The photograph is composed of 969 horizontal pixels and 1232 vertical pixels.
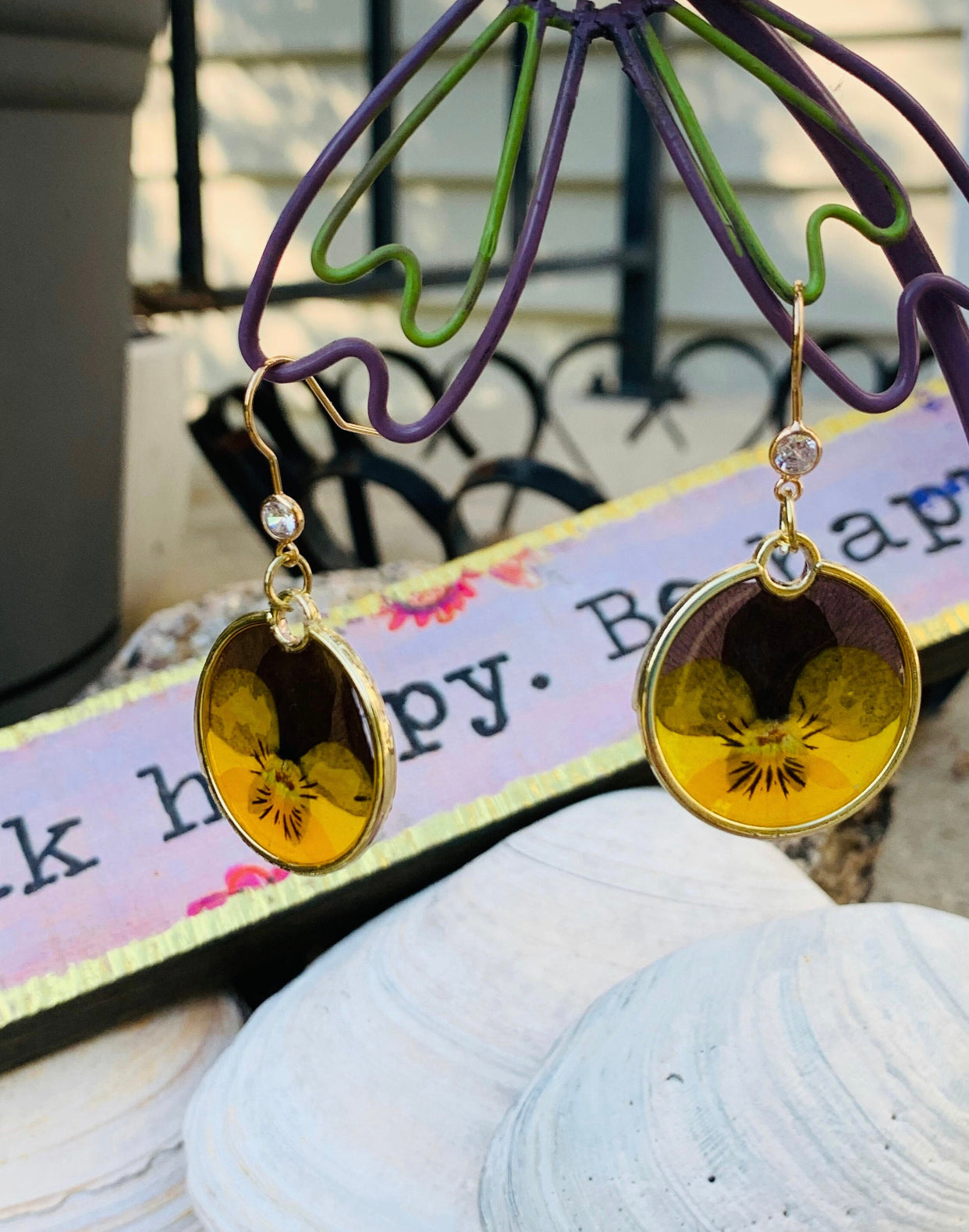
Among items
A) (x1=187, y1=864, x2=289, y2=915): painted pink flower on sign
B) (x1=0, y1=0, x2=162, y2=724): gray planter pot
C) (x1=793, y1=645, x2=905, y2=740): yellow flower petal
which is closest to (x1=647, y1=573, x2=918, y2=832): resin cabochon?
(x1=793, y1=645, x2=905, y2=740): yellow flower petal

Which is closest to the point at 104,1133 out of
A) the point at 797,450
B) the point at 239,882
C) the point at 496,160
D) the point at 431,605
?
the point at 239,882

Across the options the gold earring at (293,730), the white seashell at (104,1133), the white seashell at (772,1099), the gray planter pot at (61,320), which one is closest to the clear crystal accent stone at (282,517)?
the gold earring at (293,730)

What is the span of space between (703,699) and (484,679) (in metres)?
0.34

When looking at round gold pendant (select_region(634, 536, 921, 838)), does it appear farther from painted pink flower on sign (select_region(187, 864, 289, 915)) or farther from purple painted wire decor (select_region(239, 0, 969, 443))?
painted pink flower on sign (select_region(187, 864, 289, 915))

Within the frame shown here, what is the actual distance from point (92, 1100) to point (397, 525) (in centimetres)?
113

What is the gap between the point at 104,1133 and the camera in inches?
25.5

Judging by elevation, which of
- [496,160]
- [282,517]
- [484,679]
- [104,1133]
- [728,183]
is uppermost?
[496,160]

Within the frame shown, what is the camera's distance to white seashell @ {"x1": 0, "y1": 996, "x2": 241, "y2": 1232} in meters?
0.62

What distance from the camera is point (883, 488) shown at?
3.03 feet

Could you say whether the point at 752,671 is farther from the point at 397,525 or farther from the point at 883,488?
the point at 397,525

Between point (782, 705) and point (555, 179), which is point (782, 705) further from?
point (555, 179)

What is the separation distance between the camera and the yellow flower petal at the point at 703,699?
47 cm

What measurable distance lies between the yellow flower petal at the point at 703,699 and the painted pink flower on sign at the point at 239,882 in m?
0.32

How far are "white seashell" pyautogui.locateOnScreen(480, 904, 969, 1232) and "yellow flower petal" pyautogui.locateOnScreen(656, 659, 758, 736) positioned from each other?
5.1 inches
